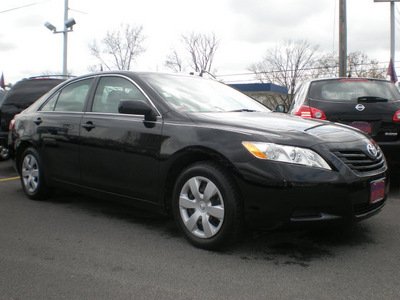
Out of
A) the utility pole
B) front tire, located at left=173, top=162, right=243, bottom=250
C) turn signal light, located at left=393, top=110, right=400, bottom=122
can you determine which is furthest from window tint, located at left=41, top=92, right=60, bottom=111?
the utility pole

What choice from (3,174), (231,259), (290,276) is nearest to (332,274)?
(290,276)

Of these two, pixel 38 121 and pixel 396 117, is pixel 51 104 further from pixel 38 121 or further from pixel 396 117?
pixel 396 117

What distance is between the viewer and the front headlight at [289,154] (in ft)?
9.80

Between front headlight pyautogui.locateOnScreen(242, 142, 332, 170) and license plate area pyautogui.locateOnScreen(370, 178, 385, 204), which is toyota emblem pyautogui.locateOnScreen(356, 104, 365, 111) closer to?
license plate area pyautogui.locateOnScreen(370, 178, 385, 204)

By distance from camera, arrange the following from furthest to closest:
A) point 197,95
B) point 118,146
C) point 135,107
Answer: point 197,95
point 118,146
point 135,107

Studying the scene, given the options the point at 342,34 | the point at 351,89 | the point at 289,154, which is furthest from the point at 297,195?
the point at 342,34

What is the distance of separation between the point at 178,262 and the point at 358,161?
1.59m

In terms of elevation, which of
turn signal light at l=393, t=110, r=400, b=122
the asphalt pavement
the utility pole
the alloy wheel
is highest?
the utility pole

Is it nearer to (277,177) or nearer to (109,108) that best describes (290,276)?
(277,177)

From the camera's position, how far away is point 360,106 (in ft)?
18.2

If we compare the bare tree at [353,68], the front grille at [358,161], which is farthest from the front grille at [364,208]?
the bare tree at [353,68]

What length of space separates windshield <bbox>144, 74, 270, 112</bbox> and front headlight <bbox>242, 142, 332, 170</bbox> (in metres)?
0.96

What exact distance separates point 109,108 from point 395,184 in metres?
4.50

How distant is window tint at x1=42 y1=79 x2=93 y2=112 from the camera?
465 centimetres
